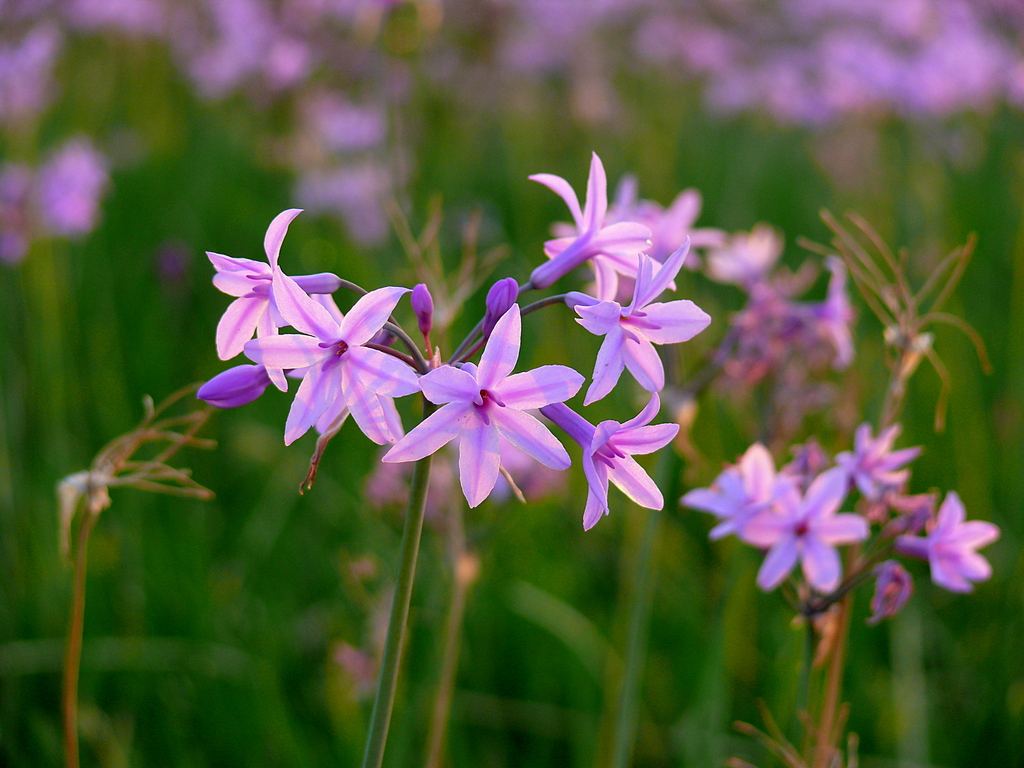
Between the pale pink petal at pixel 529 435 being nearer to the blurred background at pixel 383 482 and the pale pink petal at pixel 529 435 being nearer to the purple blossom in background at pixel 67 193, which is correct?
the blurred background at pixel 383 482

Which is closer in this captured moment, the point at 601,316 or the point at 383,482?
the point at 601,316

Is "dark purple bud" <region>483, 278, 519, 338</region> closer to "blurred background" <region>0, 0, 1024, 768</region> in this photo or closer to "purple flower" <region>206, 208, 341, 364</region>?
"purple flower" <region>206, 208, 341, 364</region>

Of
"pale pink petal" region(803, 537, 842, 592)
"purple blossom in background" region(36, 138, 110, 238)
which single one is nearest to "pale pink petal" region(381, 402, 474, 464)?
"pale pink petal" region(803, 537, 842, 592)

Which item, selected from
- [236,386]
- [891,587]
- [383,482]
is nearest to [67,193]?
[383,482]

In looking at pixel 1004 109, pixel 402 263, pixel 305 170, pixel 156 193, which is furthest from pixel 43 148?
pixel 1004 109

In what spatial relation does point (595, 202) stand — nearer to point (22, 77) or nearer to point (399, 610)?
point (399, 610)

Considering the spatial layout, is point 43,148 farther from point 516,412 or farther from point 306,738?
point 516,412
